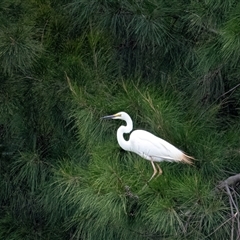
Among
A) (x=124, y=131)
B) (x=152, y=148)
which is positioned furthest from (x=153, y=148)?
(x=124, y=131)

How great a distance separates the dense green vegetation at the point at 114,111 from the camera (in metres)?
1.63

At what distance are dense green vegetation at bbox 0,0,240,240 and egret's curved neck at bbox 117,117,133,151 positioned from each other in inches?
0.9

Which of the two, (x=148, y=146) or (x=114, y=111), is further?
(x=114, y=111)

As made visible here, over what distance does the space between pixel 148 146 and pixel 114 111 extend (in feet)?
0.57

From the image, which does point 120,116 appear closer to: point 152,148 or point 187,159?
point 152,148

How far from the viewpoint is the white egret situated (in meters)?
1.69

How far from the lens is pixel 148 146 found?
1.76 meters

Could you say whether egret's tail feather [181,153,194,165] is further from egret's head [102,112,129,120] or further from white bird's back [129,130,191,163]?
egret's head [102,112,129,120]

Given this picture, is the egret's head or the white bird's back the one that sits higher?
the egret's head

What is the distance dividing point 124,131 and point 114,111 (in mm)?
69

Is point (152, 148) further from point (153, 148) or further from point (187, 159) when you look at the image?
point (187, 159)

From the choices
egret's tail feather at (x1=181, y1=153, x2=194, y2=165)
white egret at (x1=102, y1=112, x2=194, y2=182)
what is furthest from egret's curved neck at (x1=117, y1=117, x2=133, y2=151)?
egret's tail feather at (x1=181, y1=153, x2=194, y2=165)

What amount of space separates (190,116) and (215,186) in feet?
0.93

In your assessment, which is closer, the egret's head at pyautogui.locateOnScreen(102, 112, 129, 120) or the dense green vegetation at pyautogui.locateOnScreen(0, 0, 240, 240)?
the dense green vegetation at pyautogui.locateOnScreen(0, 0, 240, 240)
